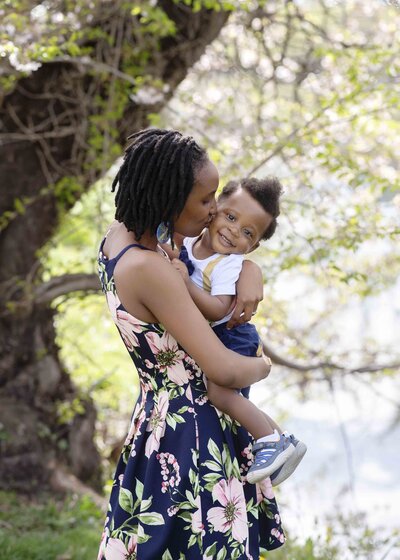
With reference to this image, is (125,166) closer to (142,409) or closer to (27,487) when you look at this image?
(142,409)

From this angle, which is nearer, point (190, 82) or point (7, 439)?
point (7, 439)

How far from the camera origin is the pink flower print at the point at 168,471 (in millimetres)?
2299

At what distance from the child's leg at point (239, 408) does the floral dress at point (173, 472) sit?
33 mm

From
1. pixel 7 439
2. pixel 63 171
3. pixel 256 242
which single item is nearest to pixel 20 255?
pixel 63 171

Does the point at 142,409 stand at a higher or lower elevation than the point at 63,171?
lower

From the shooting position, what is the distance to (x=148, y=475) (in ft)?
7.59

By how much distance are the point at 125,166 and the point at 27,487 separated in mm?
3245

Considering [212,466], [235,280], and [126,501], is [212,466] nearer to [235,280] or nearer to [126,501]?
[126,501]

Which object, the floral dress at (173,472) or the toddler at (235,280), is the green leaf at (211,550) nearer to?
the floral dress at (173,472)

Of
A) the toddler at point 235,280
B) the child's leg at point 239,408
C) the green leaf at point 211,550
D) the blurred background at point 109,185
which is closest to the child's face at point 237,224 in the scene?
the toddler at point 235,280

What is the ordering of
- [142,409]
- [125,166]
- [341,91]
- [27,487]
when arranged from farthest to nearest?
[27,487], [341,91], [142,409], [125,166]

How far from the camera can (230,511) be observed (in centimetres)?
234

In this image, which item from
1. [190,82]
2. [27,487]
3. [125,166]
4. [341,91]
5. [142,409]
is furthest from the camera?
[190,82]

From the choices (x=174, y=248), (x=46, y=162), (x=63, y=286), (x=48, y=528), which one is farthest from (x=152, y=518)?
(x=46, y=162)
